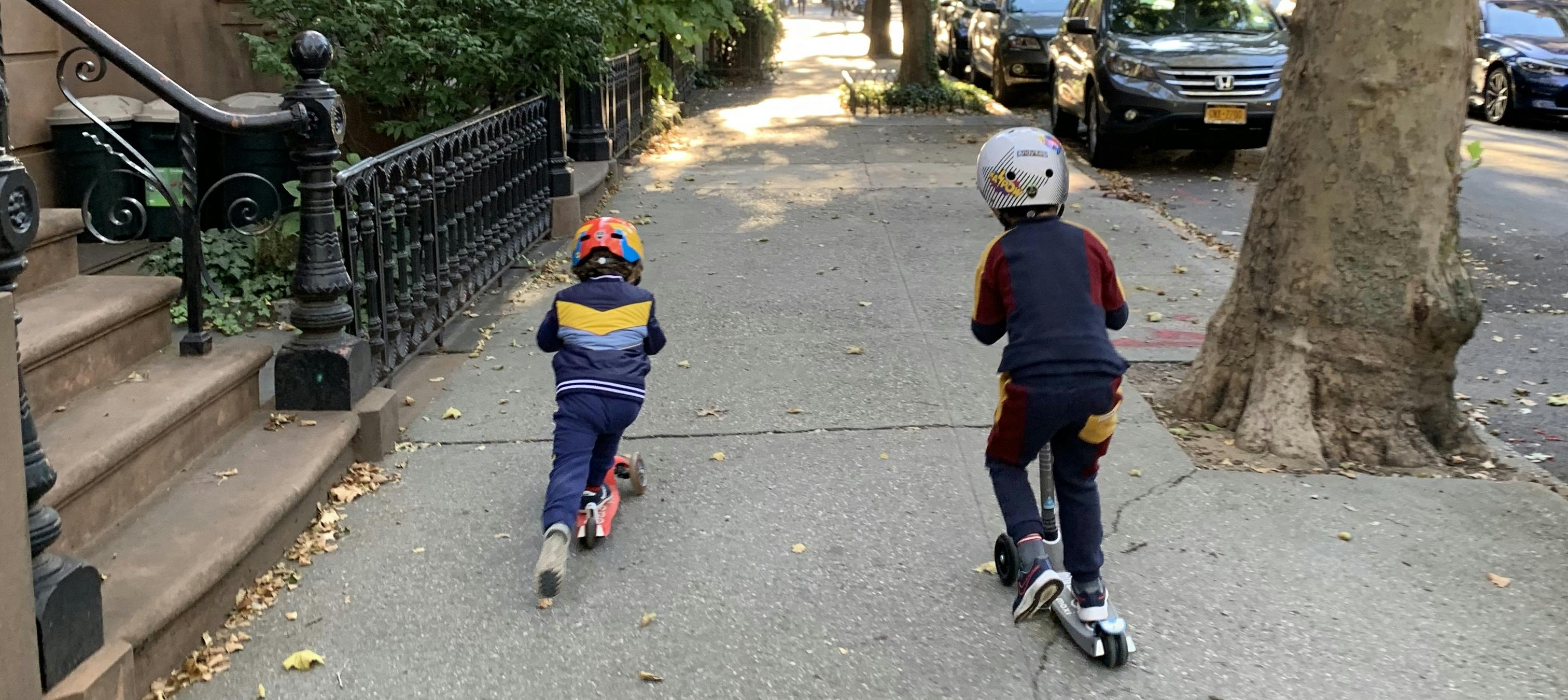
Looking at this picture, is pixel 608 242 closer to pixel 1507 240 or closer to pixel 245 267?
pixel 245 267

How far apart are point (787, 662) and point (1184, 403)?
2.76 meters

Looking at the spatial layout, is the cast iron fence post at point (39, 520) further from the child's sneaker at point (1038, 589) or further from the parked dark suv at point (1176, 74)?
the parked dark suv at point (1176, 74)

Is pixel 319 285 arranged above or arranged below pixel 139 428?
above

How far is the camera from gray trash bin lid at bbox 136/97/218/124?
748cm

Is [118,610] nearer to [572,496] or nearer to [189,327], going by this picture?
[572,496]

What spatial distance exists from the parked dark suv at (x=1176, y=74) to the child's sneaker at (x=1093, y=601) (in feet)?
30.5

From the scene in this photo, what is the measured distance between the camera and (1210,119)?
12.4m

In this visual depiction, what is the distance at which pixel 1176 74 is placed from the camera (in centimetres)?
1255

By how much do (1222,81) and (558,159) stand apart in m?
6.39

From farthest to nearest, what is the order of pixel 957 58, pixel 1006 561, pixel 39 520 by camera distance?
1. pixel 957 58
2. pixel 1006 561
3. pixel 39 520

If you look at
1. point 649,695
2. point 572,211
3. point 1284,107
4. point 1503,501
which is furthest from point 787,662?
point 572,211

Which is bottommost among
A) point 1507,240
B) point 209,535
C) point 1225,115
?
point 209,535

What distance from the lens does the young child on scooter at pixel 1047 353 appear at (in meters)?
3.70

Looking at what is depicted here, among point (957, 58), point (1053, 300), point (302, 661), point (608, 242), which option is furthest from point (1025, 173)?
point (957, 58)
